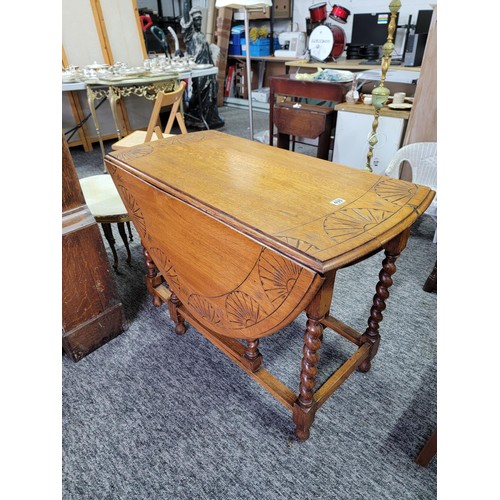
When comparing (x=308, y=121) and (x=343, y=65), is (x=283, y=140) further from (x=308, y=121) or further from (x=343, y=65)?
(x=343, y=65)

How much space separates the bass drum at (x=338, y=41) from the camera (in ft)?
13.5

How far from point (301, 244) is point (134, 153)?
34.4 inches

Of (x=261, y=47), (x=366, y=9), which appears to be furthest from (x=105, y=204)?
(x=261, y=47)

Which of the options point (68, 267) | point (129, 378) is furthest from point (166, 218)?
point (129, 378)

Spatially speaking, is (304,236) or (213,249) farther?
(213,249)

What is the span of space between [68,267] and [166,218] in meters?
0.47

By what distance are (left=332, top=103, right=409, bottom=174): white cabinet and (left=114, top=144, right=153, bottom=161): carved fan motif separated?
184 centimetres

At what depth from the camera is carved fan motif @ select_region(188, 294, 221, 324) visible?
45.8 inches

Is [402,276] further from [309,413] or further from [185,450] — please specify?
[185,450]

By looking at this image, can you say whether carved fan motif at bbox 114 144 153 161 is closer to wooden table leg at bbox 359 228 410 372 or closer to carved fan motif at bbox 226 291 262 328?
carved fan motif at bbox 226 291 262 328

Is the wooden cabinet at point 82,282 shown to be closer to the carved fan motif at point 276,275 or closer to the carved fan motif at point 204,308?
the carved fan motif at point 204,308

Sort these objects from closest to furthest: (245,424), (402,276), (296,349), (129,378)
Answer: (245,424), (129,378), (296,349), (402,276)

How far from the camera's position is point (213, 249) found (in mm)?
1005

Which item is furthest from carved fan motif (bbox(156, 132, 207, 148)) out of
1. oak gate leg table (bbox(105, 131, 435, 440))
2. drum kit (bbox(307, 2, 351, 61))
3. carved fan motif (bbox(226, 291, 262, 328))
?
drum kit (bbox(307, 2, 351, 61))
